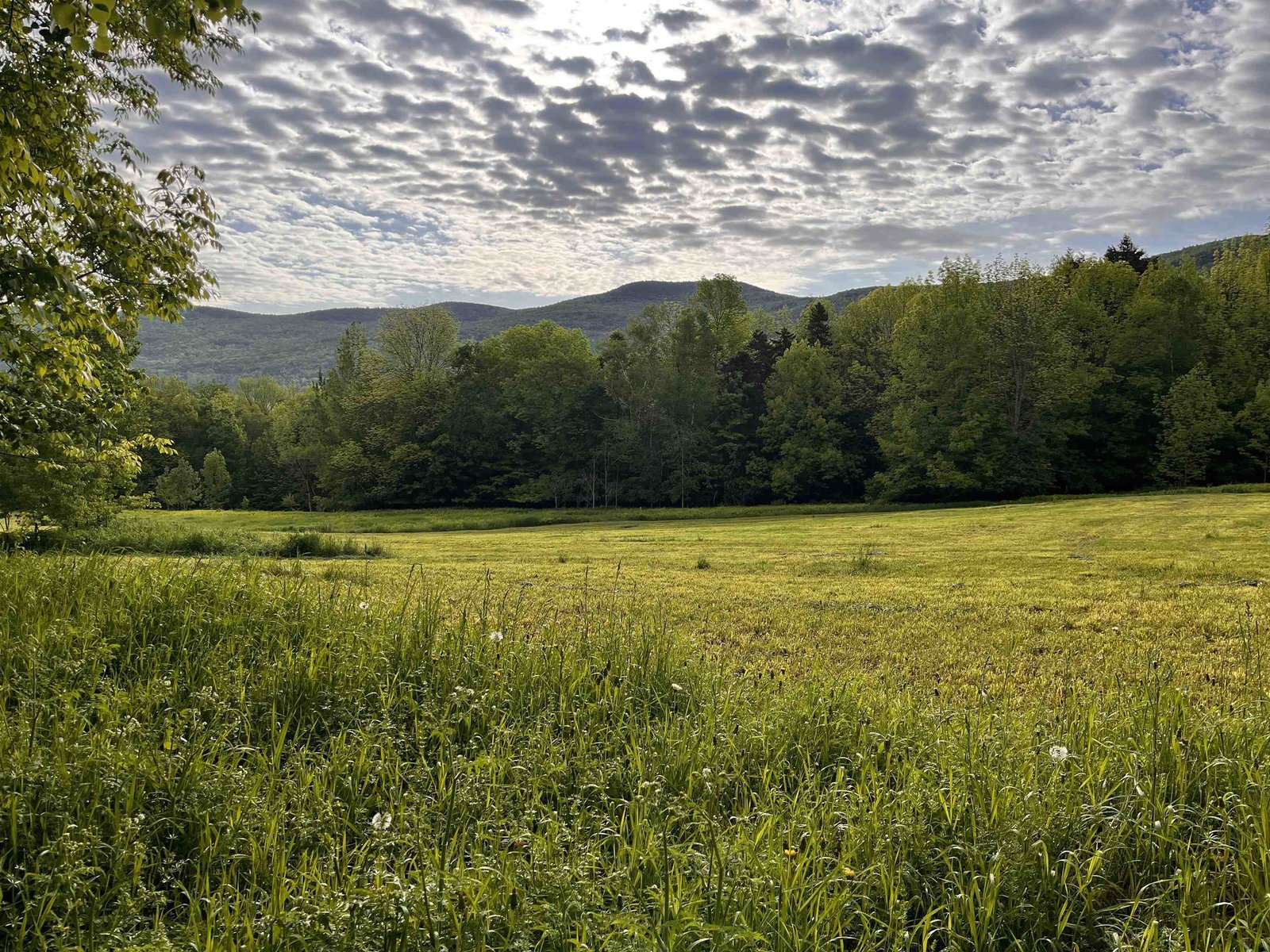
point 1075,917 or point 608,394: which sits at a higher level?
point 608,394

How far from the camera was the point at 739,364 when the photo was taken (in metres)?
65.8

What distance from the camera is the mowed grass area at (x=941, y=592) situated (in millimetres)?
7484

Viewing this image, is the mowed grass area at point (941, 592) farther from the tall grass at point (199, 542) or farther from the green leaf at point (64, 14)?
the green leaf at point (64, 14)

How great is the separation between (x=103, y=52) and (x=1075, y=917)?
500 centimetres

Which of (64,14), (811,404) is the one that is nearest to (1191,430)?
(811,404)

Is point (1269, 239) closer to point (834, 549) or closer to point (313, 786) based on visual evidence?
point (834, 549)

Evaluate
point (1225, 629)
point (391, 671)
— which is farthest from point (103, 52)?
point (1225, 629)

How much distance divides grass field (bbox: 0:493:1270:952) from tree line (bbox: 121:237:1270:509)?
43.8m

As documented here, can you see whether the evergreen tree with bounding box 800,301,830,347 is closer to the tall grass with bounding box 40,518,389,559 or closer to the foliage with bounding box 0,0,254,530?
the tall grass with bounding box 40,518,389,559

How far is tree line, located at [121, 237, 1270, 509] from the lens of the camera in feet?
167

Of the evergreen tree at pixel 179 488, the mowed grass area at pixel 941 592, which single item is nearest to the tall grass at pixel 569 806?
the mowed grass area at pixel 941 592

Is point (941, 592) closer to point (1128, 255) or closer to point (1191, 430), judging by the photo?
point (1191, 430)

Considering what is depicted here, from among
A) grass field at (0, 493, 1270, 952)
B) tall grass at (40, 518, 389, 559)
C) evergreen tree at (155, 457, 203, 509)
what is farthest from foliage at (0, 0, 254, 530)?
evergreen tree at (155, 457, 203, 509)

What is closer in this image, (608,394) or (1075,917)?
(1075,917)
